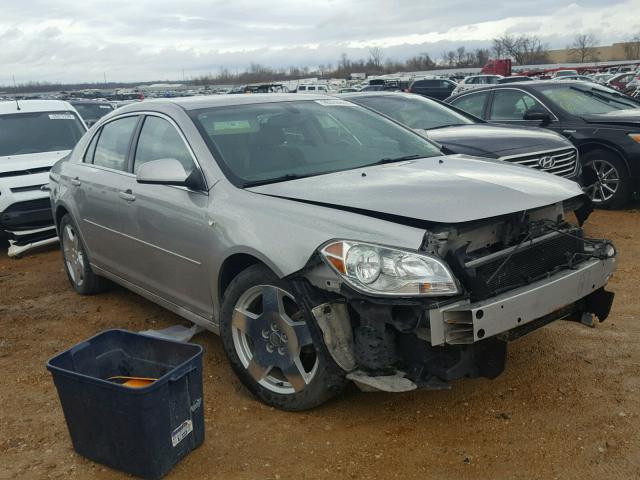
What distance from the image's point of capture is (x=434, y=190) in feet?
11.1

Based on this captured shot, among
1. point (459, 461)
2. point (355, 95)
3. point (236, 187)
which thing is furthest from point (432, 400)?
point (355, 95)

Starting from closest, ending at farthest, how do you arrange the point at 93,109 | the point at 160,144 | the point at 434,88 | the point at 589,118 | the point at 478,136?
the point at 160,144 → the point at 478,136 → the point at 589,118 → the point at 93,109 → the point at 434,88

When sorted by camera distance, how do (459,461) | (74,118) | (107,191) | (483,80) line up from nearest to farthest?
Answer: (459,461) → (107,191) → (74,118) → (483,80)

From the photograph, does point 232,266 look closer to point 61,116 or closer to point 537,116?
point 537,116

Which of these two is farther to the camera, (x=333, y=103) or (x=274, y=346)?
(x=333, y=103)

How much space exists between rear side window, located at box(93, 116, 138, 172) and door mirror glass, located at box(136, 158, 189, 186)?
3.30ft

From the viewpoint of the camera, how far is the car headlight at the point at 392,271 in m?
2.95

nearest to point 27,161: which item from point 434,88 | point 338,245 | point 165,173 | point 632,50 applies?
point 165,173

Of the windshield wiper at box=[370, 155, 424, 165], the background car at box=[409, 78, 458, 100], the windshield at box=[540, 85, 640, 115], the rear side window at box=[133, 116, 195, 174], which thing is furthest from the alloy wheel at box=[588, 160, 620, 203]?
the background car at box=[409, 78, 458, 100]

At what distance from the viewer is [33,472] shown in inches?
124

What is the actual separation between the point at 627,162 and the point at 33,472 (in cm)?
731

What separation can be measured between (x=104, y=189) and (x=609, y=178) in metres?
6.19

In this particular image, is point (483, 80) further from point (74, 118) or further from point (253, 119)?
point (253, 119)

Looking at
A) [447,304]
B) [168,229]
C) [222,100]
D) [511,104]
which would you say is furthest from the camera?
[511,104]
